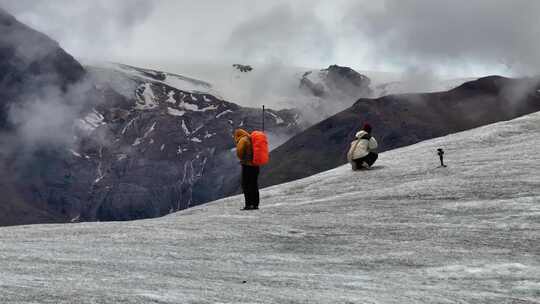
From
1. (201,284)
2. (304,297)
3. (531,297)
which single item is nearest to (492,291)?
(531,297)

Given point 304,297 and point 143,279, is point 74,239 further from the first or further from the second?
point 304,297

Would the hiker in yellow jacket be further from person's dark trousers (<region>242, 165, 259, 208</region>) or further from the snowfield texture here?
the snowfield texture

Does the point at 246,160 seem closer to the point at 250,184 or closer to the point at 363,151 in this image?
the point at 250,184

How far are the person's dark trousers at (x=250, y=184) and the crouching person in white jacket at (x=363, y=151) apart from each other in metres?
9.80

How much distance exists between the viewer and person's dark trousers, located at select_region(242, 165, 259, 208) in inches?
1279

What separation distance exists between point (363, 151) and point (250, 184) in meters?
11.6

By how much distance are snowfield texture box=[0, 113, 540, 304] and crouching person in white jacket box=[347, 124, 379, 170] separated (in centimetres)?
356

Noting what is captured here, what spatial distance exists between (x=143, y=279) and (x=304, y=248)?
7.47 meters

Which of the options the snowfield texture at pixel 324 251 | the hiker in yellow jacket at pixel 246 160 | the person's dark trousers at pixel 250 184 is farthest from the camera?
the person's dark trousers at pixel 250 184

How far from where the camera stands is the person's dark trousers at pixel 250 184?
3248 centimetres

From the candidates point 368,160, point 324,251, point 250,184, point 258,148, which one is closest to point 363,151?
point 368,160

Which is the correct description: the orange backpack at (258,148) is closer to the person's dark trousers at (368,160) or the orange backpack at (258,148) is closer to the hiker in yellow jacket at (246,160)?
the hiker in yellow jacket at (246,160)

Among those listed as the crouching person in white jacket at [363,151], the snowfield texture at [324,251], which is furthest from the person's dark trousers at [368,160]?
the snowfield texture at [324,251]

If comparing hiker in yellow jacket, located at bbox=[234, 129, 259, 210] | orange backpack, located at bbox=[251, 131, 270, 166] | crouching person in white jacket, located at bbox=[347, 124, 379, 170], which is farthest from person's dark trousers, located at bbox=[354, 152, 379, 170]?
orange backpack, located at bbox=[251, 131, 270, 166]
